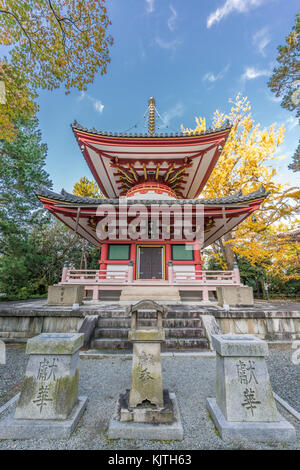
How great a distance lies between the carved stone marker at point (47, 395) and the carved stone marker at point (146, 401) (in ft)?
2.05

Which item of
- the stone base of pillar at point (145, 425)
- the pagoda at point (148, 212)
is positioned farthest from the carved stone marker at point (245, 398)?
the pagoda at point (148, 212)

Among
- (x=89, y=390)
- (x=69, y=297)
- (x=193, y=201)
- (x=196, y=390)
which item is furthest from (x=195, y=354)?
(x=193, y=201)

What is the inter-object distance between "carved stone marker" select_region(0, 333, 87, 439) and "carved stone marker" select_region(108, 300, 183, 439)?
24.6 inches

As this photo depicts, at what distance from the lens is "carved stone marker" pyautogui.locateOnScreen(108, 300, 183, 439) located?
232 centimetres

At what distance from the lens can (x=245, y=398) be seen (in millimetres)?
2496

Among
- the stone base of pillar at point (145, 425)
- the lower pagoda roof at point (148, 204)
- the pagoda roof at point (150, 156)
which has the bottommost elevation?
the stone base of pillar at point (145, 425)

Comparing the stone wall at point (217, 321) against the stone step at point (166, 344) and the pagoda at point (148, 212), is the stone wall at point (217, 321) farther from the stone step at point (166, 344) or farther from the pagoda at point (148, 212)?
the pagoda at point (148, 212)

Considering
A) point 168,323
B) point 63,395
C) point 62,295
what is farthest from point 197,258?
point 63,395

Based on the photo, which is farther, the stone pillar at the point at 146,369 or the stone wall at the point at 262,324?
the stone wall at the point at 262,324

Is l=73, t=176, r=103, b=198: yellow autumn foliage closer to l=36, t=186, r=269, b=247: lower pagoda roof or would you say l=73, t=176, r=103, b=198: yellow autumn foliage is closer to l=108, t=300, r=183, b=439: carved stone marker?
l=36, t=186, r=269, b=247: lower pagoda roof

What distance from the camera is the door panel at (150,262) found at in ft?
35.5

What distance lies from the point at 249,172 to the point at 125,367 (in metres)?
13.8

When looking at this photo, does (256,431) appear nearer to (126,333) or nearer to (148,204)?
(126,333)

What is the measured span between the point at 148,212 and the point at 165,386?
7236mm
